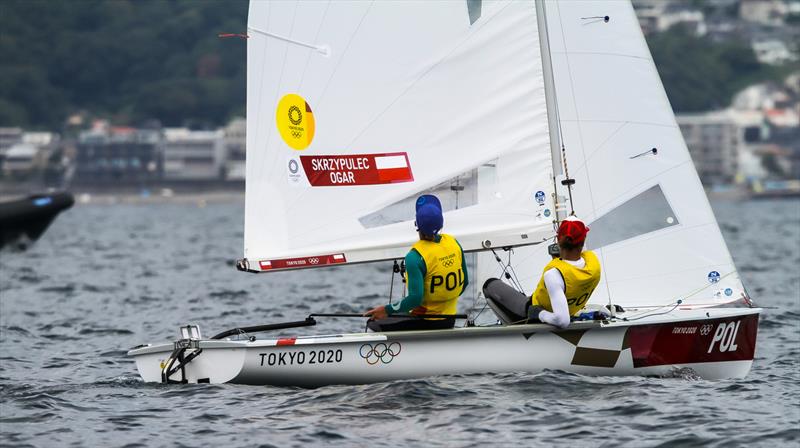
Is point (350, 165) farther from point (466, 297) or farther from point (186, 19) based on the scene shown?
point (186, 19)

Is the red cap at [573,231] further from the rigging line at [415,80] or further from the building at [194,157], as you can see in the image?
the building at [194,157]

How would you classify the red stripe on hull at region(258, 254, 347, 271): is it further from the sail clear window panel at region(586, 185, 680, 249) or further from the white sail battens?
the sail clear window panel at region(586, 185, 680, 249)

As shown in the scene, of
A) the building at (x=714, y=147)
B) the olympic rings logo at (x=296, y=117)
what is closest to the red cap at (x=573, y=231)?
the olympic rings logo at (x=296, y=117)

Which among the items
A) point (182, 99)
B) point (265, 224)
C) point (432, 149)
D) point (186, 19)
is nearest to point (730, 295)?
point (432, 149)

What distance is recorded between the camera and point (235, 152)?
120 meters

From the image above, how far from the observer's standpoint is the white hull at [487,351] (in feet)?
35.0

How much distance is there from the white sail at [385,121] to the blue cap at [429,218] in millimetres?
678

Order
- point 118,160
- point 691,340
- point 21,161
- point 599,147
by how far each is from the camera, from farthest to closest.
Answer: point 118,160
point 21,161
point 599,147
point 691,340

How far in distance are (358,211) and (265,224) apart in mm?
745

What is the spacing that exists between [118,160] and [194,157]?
615 cm

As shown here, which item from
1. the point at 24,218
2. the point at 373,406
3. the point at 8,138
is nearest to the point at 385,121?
the point at 373,406

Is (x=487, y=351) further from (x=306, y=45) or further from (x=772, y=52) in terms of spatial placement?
(x=772, y=52)

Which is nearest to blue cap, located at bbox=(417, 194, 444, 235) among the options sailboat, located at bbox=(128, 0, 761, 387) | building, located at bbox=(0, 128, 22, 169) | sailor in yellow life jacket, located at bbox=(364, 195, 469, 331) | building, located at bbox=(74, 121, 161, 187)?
sailor in yellow life jacket, located at bbox=(364, 195, 469, 331)

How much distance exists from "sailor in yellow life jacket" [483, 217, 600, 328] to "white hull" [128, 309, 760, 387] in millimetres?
159
